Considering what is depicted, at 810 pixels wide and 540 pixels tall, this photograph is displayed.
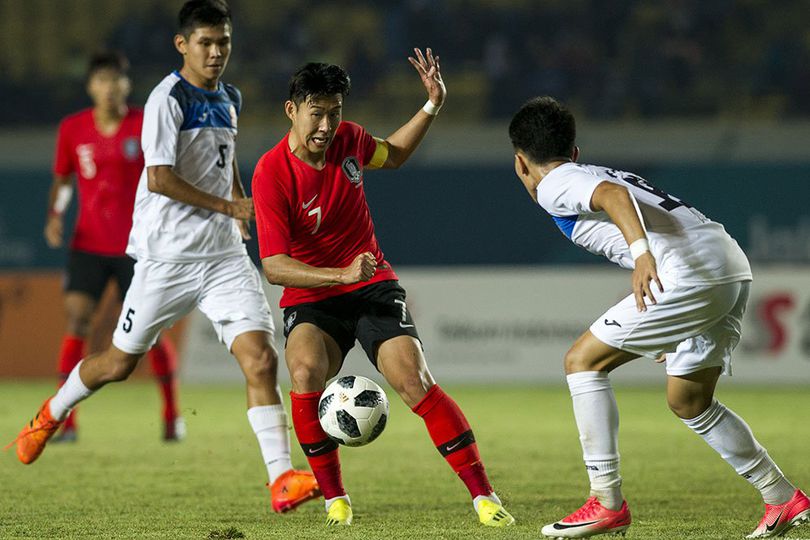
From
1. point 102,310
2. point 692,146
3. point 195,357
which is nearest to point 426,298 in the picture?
point 195,357

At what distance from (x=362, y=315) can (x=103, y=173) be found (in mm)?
3715

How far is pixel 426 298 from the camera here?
1324 cm

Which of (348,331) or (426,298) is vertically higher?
(348,331)

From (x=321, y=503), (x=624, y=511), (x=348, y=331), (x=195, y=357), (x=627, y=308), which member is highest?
(x=627, y=308)

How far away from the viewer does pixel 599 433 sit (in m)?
4.71

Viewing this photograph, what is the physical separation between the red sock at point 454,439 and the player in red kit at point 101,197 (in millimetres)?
3690

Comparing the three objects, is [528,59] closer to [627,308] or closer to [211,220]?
[211,220]

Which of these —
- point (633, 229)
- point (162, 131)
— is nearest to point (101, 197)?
point (162, 131)

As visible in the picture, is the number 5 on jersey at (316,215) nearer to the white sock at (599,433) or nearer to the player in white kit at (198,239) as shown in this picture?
the player in white kit at (198,239)

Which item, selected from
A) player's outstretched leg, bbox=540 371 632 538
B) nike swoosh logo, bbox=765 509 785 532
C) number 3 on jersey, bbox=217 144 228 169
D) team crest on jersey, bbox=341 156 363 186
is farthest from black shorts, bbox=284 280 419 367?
nike swoosh logo, bbox=765 509 785 532

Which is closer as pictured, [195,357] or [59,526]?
[59,526]

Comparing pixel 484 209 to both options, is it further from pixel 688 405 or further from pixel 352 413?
pixel 688 405

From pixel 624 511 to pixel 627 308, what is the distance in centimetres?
78

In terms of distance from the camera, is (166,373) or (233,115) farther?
(166,373)
